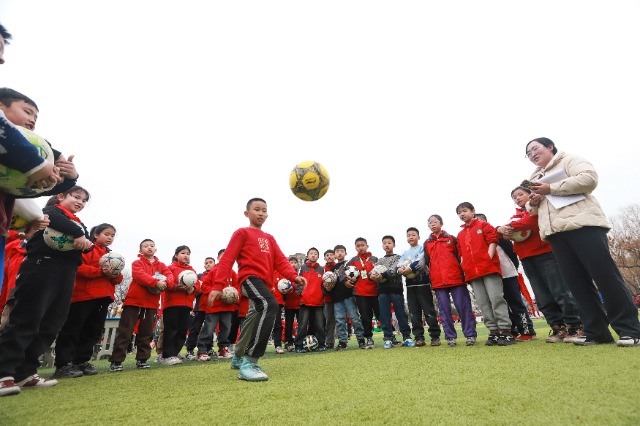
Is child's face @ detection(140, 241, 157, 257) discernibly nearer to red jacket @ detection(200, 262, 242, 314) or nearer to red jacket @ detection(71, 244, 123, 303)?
red jacket @ detection(71, 244, 123, 303)

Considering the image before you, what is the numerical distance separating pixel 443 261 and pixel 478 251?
2.21 ft

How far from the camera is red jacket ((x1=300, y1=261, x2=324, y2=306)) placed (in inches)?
323

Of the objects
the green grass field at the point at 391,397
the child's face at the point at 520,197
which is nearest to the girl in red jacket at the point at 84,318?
the green grass field at the point at 391,397

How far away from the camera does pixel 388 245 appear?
26.3ft

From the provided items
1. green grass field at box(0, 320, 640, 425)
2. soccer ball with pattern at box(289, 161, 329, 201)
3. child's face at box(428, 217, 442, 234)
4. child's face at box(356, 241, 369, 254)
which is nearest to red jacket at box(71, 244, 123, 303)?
green grass field at box(0, 320, 640, 425)

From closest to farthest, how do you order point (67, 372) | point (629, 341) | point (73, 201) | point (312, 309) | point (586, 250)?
1. point (629, 341)
2. point (586, 250)
3. point (73, 201)
4. point (67, 372)
5. point (312, 309)

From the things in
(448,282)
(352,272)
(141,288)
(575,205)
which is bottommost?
(448,282)

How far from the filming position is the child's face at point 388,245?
26.1 ft

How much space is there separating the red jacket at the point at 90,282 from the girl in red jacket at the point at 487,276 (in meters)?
5.93

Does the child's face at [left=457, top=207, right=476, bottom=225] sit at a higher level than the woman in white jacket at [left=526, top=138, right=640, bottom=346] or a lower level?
higher

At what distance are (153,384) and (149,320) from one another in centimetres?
268

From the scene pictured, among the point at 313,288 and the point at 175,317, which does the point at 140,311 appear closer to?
the point at 175,317

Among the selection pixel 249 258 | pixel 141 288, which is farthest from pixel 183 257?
pixel 249 258

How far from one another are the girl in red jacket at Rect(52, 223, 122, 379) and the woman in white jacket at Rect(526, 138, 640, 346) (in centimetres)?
621
